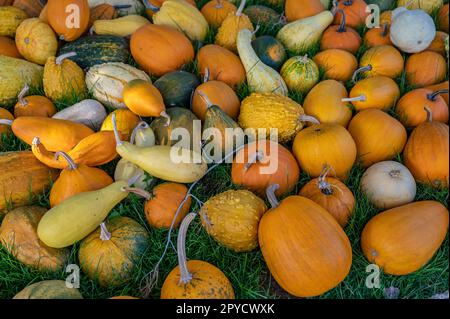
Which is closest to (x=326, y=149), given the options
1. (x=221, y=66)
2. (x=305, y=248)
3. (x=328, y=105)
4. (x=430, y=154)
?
(x=328, y=105)

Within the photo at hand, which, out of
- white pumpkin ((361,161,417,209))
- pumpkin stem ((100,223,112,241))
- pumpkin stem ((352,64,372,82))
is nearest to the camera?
pumpkin stem ((100,223,112,241))

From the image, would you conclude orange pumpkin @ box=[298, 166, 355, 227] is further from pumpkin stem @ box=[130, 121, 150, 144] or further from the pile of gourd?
pumpkin stem @ box=[130, 121, 150, 144]

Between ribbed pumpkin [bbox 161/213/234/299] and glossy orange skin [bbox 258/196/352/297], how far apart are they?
0.27 metres

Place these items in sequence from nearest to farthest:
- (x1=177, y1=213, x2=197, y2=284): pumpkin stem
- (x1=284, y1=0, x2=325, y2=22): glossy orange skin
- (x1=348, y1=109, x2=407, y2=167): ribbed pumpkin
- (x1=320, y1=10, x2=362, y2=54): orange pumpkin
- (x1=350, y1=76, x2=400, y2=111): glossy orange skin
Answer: (x1=177, y1=213, x2=197, y2=284): pumpkin stem < (x1=348, y1=109, x2=407, y2=167): ribbed pumpkin < (x1=350, y1=76, x2=400, y2=111): glossy orange skin < (x1=320, y1=10, x2=362, y2=54): orange pumpkin < (x1=284, y1=0, x2=325, y2=22): glossy orange skin

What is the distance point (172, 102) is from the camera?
3.08 meters

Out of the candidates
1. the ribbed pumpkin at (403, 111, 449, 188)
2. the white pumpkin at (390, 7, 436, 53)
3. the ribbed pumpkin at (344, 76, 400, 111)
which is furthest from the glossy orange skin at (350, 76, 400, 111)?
the white pumpkin at (390, 7, 436, 53)

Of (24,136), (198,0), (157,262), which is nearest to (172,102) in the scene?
(24,136)

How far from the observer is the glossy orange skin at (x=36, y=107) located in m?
3.04

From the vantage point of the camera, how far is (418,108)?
9.62 ft

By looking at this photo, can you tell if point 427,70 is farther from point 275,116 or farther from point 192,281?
point 192,281

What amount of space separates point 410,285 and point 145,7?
115 inches

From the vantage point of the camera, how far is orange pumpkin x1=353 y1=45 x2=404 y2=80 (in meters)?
3.29

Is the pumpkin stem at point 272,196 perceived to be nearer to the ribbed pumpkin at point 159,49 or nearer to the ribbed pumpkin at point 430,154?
the ribbed pumpkin at point 430,154
